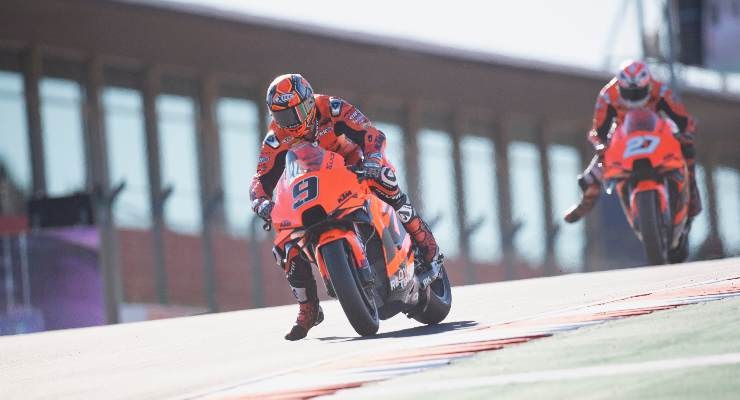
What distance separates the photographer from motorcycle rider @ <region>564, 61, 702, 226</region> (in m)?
17.2

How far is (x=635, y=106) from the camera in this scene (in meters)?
17.2

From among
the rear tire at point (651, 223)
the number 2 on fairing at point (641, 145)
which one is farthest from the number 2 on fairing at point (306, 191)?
the number 2 on fairing at point (641, 145)

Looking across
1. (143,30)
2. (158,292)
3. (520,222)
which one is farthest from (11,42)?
(520,222)

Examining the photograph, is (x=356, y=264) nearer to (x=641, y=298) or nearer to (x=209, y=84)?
(x=641, y=298)

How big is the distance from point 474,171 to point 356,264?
3708cm

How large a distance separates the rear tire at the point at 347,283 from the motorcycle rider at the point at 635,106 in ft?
24.7

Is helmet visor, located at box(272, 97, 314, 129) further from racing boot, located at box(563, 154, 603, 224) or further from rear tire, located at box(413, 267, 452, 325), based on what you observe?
racing boot, located at box(563, 154, 603, 224)

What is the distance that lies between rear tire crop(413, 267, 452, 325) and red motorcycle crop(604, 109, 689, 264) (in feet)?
18.6

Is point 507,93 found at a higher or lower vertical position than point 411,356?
higher

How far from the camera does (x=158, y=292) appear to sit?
3388 centimetres

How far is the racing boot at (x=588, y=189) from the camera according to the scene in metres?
17.8

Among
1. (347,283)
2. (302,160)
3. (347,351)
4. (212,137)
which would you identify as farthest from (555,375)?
(212,137)

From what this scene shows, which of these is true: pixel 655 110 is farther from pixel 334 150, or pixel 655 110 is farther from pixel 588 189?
pixel 334 150

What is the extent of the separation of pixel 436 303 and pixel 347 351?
1.91 m
